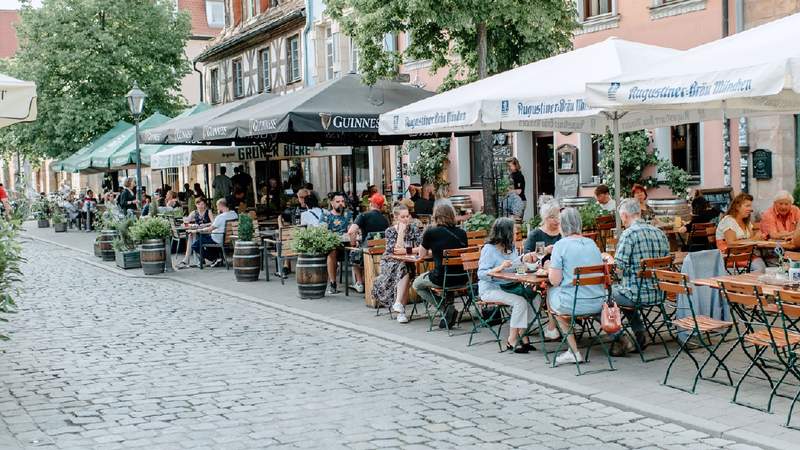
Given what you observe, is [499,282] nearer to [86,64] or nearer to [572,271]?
A: [572,271]

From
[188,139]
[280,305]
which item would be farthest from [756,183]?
[188,139]

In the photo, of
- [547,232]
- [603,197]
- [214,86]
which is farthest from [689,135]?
[214,86]

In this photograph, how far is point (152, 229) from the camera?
17.5 metres

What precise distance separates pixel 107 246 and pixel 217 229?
14.2 feet

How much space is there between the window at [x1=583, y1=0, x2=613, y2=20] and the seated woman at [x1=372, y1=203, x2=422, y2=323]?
10.3 metres

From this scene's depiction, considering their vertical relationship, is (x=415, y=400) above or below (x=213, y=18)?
below

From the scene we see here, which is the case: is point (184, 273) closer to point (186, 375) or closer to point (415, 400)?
point (186, 375)

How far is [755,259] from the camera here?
412 inches

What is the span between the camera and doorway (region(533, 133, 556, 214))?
2223 cm

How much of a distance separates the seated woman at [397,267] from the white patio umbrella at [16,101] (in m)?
4.46

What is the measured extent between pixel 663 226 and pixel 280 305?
17.7ft

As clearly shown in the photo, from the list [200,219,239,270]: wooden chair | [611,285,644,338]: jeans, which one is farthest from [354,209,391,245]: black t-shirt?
[611,285,644,338]: jeans

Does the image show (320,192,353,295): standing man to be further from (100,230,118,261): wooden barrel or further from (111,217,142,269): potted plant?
(100,230,118,261): wooden barrel

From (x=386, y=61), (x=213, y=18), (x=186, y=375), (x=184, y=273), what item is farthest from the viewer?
(x=213, y=18)
